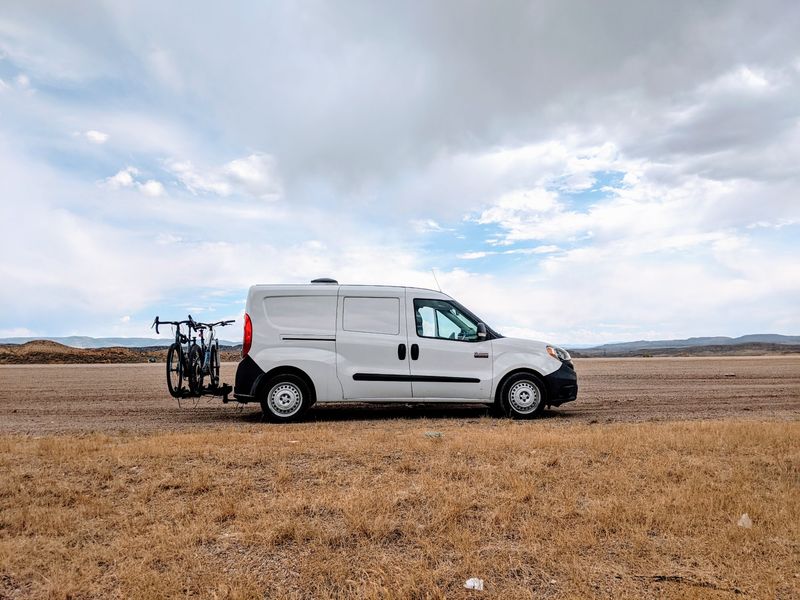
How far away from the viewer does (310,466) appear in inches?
226

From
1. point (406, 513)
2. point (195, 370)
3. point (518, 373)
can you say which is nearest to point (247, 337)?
point (195, 370)

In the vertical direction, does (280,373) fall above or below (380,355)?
below

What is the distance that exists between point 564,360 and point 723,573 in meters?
6.94

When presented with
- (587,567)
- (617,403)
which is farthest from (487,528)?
(617,403)

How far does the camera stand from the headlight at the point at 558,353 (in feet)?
32.9

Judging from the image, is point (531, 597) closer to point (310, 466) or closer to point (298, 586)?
point (298, 586)

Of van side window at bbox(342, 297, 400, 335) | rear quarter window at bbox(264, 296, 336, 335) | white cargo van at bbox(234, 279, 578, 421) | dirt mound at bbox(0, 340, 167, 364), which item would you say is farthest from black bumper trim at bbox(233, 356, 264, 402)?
dirt mound at bbox(0, 340, 167, 364)

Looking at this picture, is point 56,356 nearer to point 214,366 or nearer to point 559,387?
point 214,366

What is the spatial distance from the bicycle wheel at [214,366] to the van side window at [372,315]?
2.80m

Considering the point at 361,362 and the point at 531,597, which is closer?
the point at 531,597

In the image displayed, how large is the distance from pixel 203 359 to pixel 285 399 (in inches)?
80.0

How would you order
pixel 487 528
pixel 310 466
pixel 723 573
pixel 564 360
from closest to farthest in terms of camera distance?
pixel 723 573 → pixel 487 528 → pixel 310 466 → pixel 564 360

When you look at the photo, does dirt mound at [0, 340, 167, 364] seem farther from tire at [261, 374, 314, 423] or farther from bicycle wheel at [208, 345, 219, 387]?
tire at [261, 374, 314, 423]

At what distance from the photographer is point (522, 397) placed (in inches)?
388
